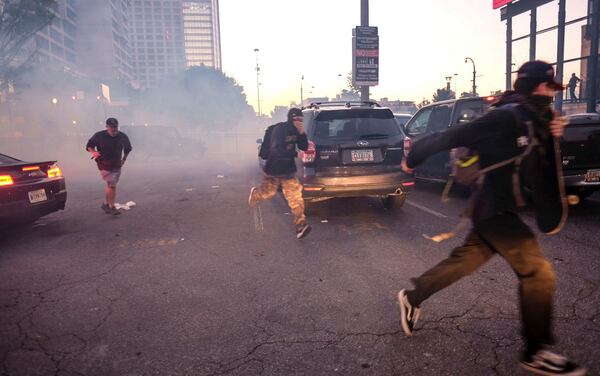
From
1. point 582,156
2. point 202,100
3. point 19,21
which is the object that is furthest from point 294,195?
point 202,100

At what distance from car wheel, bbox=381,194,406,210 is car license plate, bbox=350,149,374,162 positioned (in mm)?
1030

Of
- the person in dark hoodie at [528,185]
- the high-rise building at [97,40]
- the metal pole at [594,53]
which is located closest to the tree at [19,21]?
the metal pole at [594,53]

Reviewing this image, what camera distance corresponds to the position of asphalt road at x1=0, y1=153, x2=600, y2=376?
9.21ft

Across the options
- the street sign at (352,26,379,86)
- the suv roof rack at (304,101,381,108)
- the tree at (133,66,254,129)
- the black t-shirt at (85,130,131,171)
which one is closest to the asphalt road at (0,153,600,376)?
the black t-shirt at (85,130,131,171)

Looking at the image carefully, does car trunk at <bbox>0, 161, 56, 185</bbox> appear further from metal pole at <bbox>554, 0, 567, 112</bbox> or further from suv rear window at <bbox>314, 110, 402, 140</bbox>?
metal pole at <bbox>554, 0, 567, 112</bbox>

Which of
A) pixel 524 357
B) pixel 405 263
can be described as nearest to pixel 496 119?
pixel 524 357

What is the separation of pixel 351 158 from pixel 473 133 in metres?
3.97

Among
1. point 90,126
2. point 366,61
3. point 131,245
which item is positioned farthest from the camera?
point 90,126

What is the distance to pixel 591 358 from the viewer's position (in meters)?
2.68

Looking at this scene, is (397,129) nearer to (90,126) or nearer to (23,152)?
(23,152)

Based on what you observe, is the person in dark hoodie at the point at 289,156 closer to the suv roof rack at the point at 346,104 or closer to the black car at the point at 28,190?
the suv roof rack at the point at 346,104

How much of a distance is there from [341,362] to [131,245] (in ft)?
12.7

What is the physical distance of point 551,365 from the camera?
2.41 m

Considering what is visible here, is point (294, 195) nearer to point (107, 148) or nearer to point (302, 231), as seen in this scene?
point (302, 231)
